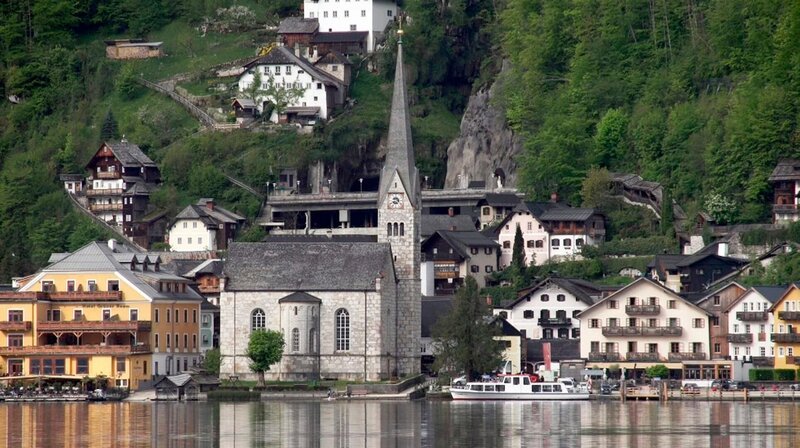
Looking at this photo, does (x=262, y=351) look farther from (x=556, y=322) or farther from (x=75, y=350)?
(x=556, y=322)

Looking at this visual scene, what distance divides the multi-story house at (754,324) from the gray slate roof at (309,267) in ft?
58.6

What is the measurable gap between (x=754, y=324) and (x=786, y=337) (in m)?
2.47

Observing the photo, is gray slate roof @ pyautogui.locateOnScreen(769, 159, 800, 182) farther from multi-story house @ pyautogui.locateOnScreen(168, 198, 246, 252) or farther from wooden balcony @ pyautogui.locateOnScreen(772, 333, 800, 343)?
multi-story house @ pyautogui.locateOnScreen(168, 198, 246, 252)

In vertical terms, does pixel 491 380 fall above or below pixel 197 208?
below

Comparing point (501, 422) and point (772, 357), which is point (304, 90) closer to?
point (772, 357)

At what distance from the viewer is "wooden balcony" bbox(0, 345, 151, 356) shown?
138 meters

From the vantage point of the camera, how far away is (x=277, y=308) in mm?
140375

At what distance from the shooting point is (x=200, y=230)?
172m

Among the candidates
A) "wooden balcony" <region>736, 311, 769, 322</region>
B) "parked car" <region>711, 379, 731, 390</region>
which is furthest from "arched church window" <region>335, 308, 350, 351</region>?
"wooden balcony" <region>736, 311, 769, 322</region>

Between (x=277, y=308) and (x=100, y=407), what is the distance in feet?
55.5

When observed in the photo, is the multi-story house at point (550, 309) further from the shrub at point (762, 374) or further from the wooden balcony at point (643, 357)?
the shrub at point (762, 374)

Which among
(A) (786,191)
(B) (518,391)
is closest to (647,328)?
(B) (518,391)

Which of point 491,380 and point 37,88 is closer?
point 491,380

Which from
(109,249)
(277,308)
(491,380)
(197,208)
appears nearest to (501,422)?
(491,380)
